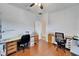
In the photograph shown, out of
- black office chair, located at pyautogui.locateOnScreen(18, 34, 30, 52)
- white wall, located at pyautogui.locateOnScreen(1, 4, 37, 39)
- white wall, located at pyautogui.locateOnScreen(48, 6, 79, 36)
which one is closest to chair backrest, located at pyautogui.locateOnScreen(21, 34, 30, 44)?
black office chair, located at pyautogui.locateOnScreen(18, 34, 30, 52)

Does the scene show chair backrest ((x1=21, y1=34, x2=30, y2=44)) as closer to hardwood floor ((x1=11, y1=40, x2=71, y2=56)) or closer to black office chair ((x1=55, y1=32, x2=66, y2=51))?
hardwood floor ((x1=11, y1=40, x2=71, y2=56))

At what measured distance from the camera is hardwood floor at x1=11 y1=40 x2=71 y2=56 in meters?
2.04

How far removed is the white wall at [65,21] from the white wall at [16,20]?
0.38 m

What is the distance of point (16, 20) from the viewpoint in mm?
2047

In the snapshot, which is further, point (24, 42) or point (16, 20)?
point (24, 42)

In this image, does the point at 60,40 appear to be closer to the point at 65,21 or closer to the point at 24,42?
the point at 65,21

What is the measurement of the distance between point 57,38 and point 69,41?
25 cm

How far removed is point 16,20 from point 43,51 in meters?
0.84

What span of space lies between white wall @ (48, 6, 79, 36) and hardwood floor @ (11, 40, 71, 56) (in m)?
0.32

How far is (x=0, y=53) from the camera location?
201cm

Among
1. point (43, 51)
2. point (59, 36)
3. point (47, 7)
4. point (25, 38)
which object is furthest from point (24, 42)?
point (47, 7)

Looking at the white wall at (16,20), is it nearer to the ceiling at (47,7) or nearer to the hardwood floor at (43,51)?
the ceiling at (47,7)

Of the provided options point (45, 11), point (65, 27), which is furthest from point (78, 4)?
point (45, 11)

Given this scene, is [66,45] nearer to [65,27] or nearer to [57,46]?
[57,46]
